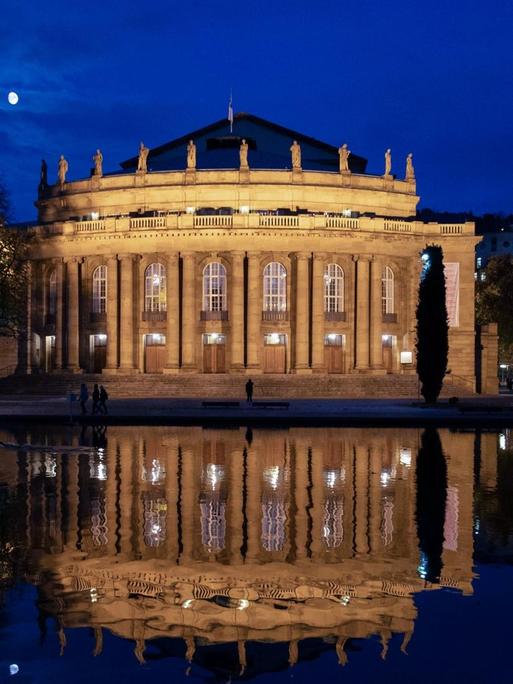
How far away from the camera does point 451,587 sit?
10203mm

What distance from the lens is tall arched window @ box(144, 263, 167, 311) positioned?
215 ft

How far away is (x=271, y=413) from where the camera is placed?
41219 millimetres

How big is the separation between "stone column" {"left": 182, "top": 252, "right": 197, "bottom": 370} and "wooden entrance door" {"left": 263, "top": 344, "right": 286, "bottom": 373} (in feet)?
18.5

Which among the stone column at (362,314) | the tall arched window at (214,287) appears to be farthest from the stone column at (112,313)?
the stone column at (362,314)

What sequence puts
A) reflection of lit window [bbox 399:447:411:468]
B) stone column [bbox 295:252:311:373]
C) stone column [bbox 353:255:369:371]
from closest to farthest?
reflection of lit window [bbox 399:447:411:468] → stone column [bbox 295:252:311:373] → stone column [bbox 353:255:369:371]

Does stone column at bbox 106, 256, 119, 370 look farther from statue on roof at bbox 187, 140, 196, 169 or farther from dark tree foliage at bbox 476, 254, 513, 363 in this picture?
dark tree foliage at bbox 476, 254, 513, 363

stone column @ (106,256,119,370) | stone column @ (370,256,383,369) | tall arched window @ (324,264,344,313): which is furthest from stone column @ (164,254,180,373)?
stone column @ (370,256,383,369)

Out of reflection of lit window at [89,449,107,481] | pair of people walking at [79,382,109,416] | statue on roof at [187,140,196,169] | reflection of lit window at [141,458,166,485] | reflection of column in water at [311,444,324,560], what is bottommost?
reflection of column in water at [311,444,324,560]

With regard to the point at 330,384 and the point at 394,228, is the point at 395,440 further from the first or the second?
the point at 394,228

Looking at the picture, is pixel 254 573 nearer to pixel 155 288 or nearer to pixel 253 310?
pixel 253 310

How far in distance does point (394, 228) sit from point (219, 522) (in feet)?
177

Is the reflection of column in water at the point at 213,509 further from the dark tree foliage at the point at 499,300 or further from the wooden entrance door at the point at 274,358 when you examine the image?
the dark tree foliage at the point at 499,300

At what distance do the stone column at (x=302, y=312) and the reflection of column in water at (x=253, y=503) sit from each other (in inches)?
1479

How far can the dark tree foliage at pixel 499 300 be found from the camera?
86050mm
